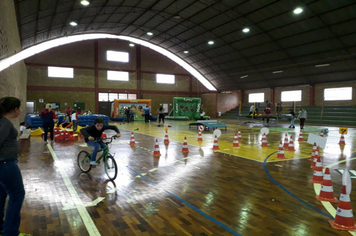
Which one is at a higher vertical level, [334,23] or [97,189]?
[334,23]

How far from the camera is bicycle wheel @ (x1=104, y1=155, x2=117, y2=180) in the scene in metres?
5.54

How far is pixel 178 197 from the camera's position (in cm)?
452

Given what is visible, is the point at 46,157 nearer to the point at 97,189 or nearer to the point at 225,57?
the point at 97,189

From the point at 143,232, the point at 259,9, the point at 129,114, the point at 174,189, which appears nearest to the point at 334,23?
the point at 259,9

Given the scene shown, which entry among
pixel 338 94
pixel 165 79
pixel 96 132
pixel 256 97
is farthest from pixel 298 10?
pixel 165 79

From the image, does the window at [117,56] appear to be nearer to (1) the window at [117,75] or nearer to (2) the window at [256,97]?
(1) the window at [117,75]

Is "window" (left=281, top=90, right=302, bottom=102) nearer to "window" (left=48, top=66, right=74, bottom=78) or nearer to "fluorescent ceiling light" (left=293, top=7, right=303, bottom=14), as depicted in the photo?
"fluorescent ceiling light" (left=293, top=7, right=303, bottom=14)

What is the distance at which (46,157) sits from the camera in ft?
26.1

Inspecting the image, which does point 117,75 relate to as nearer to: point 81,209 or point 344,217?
point 81,209

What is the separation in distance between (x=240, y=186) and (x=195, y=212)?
1.64m

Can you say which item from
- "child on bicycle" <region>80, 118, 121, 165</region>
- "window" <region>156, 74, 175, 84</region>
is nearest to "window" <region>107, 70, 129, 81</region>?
"window" <region>156, 74, 175, 84</region>

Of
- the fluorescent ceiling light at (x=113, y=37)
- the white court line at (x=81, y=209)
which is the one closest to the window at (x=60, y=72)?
the fluorescent ceiling light at (x=113, y=37)

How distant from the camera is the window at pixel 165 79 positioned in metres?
38.5

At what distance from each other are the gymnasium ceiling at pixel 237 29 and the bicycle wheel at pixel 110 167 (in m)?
14.9
